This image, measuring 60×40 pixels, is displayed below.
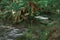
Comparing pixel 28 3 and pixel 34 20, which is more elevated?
pixel 28 3

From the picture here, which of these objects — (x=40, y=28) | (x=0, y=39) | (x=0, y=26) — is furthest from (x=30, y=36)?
(x=0, y=26)

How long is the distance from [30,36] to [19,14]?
0.54 meters

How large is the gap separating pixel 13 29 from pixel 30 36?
0.45 metres

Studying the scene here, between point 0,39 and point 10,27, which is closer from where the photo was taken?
point 0,39

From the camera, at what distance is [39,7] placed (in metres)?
3.54

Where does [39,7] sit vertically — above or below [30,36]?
above

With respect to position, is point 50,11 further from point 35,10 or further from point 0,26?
point 0,26

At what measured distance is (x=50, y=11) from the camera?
3775 mm

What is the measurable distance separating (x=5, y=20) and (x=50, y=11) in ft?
2.74

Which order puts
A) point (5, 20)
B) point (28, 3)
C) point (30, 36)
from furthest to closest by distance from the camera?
1. point (5, 20)
2. point (28, 3)
3. point (30, 36)

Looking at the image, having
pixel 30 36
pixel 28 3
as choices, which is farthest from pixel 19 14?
pixel 30 36

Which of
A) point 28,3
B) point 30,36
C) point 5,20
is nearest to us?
point 30,36

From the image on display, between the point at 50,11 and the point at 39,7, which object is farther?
the point at 50,11

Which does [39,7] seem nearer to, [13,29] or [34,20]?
[34,20]
